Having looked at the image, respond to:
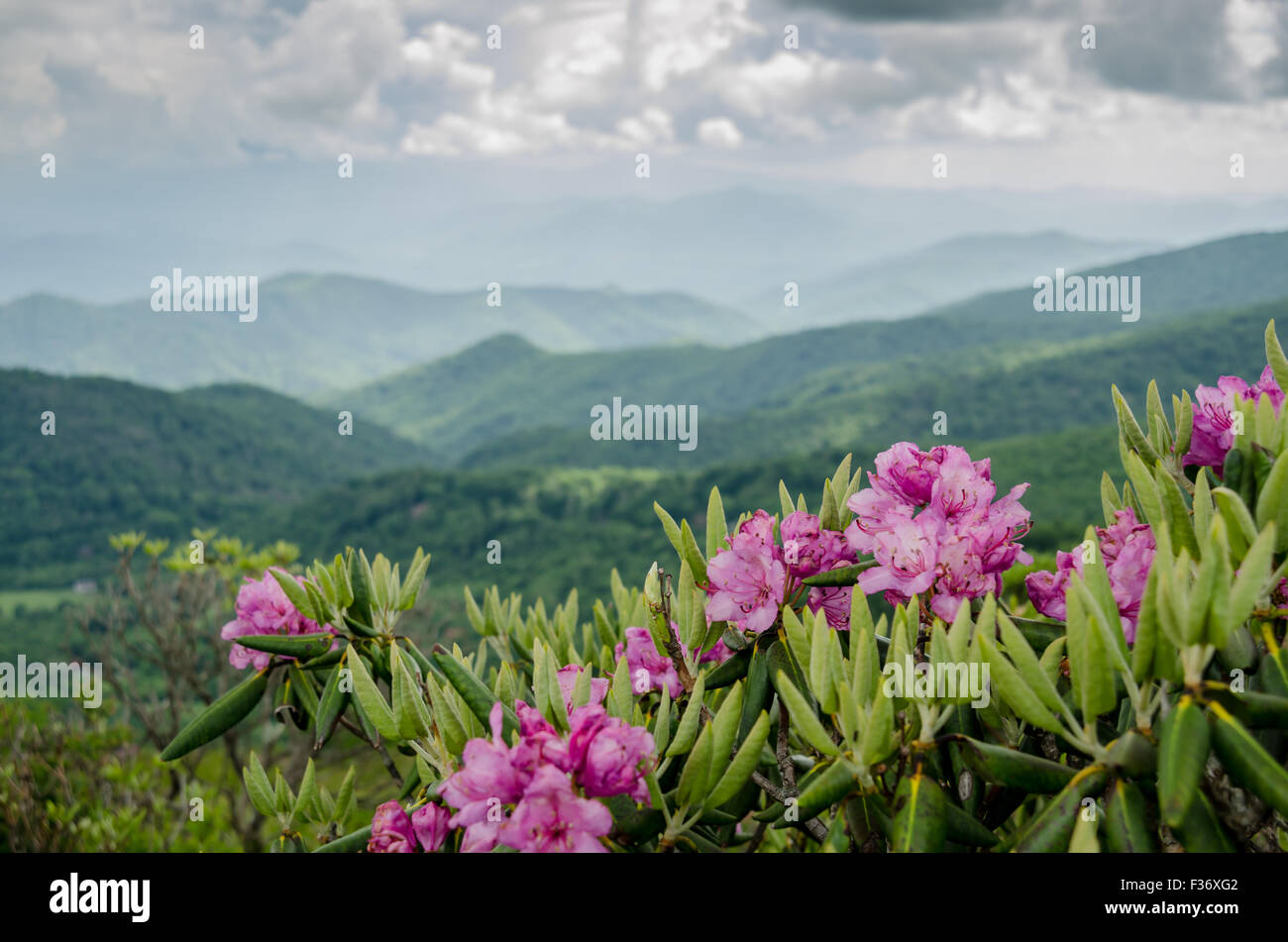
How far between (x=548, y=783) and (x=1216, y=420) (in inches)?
52.5

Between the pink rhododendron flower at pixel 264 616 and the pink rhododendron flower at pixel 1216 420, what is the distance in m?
1.91

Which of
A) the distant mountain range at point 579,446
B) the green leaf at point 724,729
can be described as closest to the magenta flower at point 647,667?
the green leaf at point 724,729

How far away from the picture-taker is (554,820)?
125cm

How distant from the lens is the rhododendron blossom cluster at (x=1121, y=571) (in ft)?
4.66

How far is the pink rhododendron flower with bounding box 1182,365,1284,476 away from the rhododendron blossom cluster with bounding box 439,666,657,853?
1.16 m

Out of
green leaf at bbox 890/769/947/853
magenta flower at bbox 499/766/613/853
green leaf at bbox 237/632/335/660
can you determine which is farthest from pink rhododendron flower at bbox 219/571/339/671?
green leaf at bbox 890/769/947/853

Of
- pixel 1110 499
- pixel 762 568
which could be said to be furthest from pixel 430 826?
pixel 1110 499

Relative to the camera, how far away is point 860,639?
133 cm

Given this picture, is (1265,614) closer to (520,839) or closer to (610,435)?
(520,839)

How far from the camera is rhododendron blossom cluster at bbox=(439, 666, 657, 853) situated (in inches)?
48.5

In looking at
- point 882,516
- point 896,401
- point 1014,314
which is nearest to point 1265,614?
point 882,516

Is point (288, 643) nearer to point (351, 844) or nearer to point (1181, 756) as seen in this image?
point (351, 844)

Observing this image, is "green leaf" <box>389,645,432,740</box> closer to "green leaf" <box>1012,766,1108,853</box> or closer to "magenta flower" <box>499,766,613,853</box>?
"magenta flower" <box>499,766,613,853</box>
